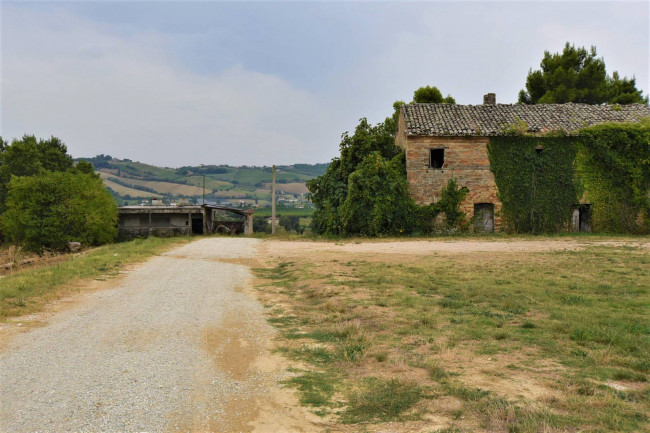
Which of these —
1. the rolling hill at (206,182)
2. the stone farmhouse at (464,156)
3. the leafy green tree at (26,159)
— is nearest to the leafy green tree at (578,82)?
the stone farmhouse at (464,156)

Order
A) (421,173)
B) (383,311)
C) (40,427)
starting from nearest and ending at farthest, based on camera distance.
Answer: (40,427) < (383,311) < (421,173)

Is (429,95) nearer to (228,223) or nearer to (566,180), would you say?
(566,180)

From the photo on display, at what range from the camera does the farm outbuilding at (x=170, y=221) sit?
38688mm

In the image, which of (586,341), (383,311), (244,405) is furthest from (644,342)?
(244,405)

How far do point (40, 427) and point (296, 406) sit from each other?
2302mm

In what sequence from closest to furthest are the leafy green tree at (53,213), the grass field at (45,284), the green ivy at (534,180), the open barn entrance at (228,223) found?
the grass field at (45,284)
the green ivy at (534,180)
the leafy green tree at (53,213)
the open barn entrance at (228,223)

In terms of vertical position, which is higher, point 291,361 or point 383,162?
point 383,162

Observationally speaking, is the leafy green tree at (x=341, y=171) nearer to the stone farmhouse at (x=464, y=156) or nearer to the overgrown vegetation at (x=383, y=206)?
the overgrown vegetation at (x=383, y=206)

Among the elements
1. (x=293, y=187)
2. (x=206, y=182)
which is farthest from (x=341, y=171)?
(x=206, y=182)

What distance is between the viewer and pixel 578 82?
41.8 metres

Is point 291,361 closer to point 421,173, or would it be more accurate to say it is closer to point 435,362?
point 435,362

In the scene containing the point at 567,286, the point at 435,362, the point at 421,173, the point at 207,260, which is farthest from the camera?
the point at 421,173

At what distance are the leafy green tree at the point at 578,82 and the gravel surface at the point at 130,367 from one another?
40185 millimetres

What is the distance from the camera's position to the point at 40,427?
163 inches
